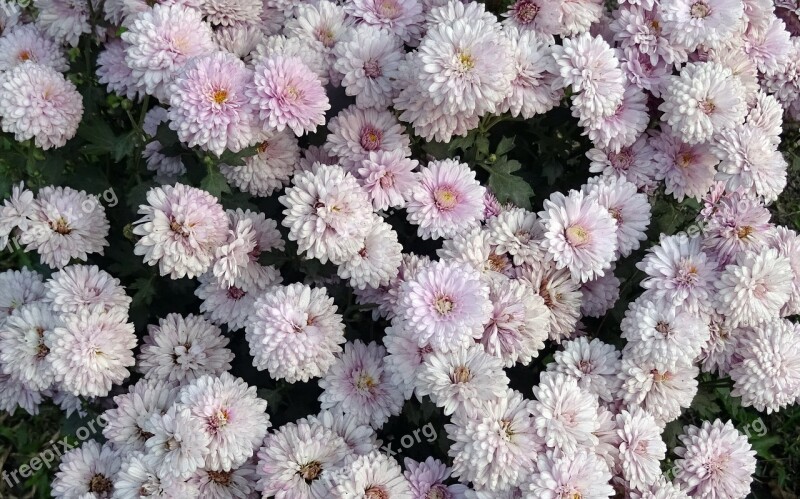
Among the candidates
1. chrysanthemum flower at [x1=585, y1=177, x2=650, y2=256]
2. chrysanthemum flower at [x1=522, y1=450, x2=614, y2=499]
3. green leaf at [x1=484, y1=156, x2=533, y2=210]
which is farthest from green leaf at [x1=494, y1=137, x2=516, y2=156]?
chrysanthemum flower at [x1=522, y1=450, x2=614, y2=499]

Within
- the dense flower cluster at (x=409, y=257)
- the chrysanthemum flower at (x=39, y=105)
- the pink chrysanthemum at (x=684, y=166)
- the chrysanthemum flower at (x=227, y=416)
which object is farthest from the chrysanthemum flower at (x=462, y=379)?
the chrysanthemum flower at (x=39, y=105)

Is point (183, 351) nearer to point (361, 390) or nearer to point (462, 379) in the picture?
point (361, 390)

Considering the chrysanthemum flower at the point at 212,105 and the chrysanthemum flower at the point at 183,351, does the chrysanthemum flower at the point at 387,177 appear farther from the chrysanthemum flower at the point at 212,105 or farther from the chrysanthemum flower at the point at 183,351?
the chrysanthemum flower at the point at 183,351

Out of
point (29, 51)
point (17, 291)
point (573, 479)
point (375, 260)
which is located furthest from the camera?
point (29, 51)

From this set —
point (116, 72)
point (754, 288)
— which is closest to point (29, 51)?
point (116, 72)

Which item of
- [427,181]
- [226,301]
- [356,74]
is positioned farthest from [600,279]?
[226,301]
